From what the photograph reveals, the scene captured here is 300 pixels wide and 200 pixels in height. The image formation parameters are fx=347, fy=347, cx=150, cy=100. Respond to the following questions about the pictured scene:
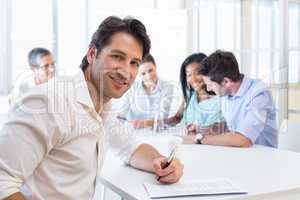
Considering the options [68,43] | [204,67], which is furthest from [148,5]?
[204,67]

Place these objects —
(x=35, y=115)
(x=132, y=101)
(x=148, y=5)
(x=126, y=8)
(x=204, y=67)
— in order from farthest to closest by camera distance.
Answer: (x=148, y=5) < (x=126, y=8) < (x=132, y=101) < (x=204, y=67) < (x=35, y=115)

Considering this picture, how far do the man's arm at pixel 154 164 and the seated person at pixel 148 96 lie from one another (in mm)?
1574

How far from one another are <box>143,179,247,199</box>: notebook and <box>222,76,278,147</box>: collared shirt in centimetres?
80

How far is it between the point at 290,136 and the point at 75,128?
152 centimetres

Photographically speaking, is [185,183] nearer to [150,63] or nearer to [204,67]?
[204,67]

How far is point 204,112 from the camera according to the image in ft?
8.28

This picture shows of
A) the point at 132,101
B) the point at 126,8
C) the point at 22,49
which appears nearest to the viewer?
the point at 132,101

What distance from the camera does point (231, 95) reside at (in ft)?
7.29

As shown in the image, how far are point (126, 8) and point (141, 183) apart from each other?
3516mm

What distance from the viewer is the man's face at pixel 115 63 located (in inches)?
47.1

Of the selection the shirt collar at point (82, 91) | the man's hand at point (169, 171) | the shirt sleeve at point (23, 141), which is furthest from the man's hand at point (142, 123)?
the shirt sleeve at point (23, 141)

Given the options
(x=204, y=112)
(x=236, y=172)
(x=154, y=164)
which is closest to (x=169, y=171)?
(x=154, y=164)

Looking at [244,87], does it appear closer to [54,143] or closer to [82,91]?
[82,91]

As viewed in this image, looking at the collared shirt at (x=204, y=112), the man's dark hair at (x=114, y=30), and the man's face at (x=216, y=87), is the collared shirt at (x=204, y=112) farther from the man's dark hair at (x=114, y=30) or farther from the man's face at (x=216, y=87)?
the man's dark hair at (x=114, y=30)
